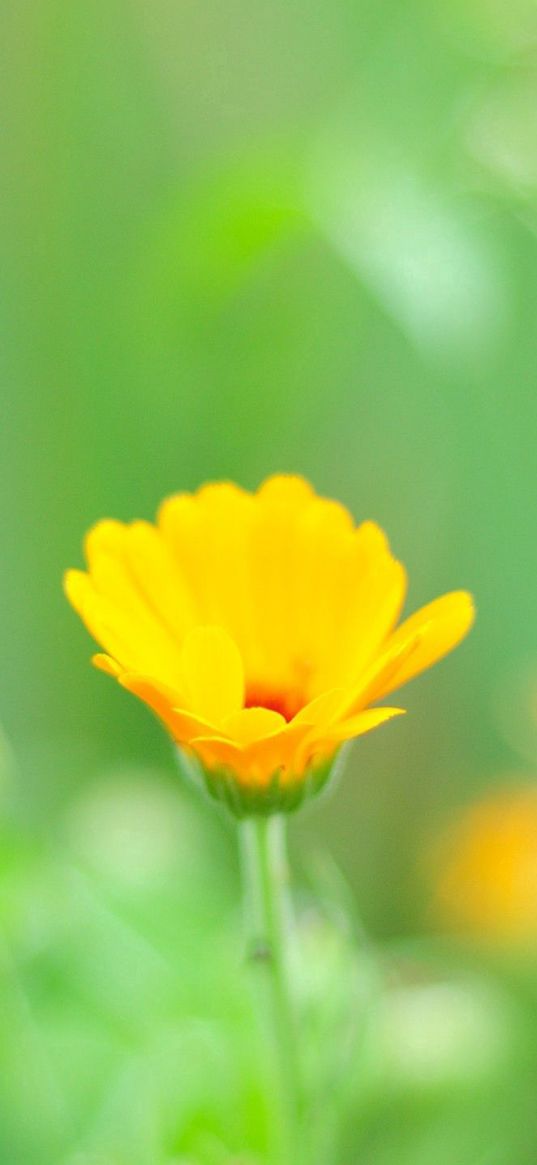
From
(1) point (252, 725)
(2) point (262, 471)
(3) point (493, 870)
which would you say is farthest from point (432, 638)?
(2) point (262, 471)

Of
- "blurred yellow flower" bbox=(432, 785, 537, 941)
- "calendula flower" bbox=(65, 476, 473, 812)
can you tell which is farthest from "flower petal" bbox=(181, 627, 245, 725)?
"blurred yellow flower" bbox=(432, 785, 537, 941)

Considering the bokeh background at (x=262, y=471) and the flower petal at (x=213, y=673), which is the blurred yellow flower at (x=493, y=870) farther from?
the flower petal at (x=213, y=673)

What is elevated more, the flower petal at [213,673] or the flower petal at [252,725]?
the flower petal at [213,673]

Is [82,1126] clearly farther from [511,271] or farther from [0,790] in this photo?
[511,271]

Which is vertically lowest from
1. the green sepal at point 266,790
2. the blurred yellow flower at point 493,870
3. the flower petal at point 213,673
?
the blurred yellow flower at point 493,870

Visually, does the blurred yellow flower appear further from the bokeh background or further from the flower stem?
the flower stem

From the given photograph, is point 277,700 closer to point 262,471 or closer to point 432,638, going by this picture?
point 432,638

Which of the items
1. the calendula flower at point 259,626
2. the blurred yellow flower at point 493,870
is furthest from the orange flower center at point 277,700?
the blurred yellow flower at point 493,870

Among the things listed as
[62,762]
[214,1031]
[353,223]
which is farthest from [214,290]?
[214,1031]
